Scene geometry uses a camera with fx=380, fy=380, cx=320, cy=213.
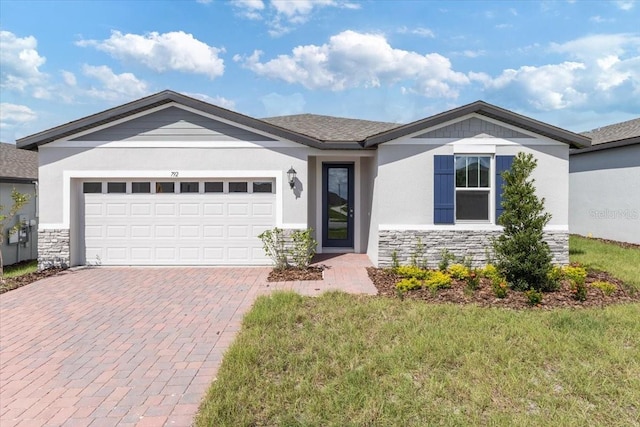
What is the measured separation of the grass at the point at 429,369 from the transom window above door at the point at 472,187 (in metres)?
4.18

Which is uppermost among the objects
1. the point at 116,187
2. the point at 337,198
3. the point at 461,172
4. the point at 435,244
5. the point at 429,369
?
the point at 461,172

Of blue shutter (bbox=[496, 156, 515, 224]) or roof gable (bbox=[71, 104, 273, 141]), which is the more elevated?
roof gable (bbox=[71, 104, 273, 141])

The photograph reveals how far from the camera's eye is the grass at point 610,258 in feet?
28.6

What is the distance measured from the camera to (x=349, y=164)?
1179 centimetres

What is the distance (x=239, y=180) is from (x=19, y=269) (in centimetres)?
674

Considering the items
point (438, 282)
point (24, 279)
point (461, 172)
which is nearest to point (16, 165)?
point (24, 279)

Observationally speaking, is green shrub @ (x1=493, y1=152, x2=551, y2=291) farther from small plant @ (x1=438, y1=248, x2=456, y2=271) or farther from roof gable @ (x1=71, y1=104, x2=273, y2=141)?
roof gable @ (x1=71, y1=104, x2=273, y2=141)

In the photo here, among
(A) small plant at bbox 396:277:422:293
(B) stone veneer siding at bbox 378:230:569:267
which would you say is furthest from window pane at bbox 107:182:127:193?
(A) small plant at bbox 396:277:422:293

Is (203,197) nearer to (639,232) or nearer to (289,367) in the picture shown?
(289,367)

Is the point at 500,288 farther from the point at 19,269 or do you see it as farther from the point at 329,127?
the point at 19,269

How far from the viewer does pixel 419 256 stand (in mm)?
9742

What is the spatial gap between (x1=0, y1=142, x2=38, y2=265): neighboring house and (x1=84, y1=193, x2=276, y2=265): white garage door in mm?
3220

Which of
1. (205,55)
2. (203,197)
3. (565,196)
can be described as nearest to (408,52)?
(205,55)

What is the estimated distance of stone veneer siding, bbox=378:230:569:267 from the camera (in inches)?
383
